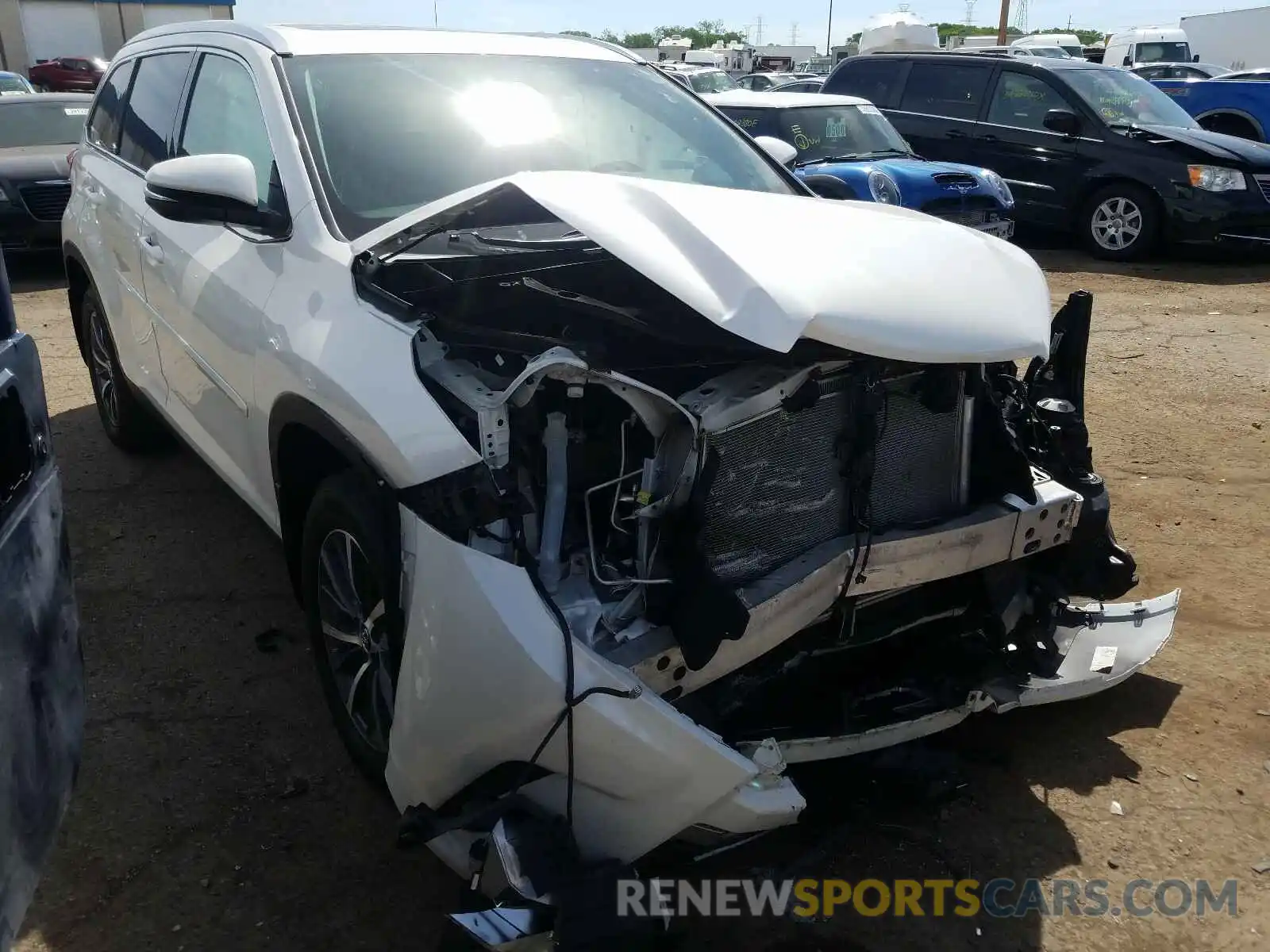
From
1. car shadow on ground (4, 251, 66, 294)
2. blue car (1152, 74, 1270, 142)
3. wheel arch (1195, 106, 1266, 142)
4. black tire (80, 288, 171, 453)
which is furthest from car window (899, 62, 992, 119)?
black tire (80, 288, 171, 453)

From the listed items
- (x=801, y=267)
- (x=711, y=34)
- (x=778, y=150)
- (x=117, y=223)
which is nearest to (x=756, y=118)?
(x=778, y=150)

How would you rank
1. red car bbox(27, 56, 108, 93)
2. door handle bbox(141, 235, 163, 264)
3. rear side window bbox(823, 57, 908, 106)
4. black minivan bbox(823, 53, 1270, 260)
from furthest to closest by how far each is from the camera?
red car bbox(27, 56, 108, 93) < rear side window bbox(823, 57, 908, 106) < black minivan bbox(823, 53, 1270, 260) < door handle bbox(141, 235, 163, 264)

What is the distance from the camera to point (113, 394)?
4805 mm

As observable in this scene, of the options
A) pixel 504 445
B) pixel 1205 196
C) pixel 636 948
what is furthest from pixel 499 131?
pixel 1205 196

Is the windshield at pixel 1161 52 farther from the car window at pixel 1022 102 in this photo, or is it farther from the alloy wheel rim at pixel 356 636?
the alloy wheel rim at pixel 356 636

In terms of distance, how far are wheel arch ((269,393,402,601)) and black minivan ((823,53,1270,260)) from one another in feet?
30.4

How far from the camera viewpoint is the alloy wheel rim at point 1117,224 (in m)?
9.93

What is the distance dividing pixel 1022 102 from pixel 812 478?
9536 mm

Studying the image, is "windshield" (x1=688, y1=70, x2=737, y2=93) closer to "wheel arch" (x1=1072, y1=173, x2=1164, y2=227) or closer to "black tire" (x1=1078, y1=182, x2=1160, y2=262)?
"wheel arch" (x1=1072, y1=173, x2=1164, y2=227)

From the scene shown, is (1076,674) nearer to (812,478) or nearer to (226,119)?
(812,478)

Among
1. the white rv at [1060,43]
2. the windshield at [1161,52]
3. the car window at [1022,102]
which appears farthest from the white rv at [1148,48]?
the car window at [1022,102]

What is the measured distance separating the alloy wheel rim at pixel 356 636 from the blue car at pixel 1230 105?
52.8 ft

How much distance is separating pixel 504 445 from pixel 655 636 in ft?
1.63

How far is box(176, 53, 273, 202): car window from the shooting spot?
304 cm
